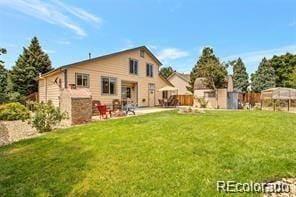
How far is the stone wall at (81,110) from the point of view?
41.8 feet

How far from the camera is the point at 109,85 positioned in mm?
22922

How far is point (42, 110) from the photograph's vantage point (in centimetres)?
1127

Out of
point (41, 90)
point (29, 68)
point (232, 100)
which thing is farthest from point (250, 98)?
point (29, 68)

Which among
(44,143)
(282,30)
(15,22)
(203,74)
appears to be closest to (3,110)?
(15,22)

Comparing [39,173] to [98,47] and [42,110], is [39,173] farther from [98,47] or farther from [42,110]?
[98,47]

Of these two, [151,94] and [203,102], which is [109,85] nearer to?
[151,94]

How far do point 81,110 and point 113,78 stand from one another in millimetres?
10618

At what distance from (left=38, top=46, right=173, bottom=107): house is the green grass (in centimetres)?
Result: 1078

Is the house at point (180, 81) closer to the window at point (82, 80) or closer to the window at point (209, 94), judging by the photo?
the window at point (209, 94)

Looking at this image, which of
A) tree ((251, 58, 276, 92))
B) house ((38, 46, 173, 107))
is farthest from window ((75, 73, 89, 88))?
tree ((251, 58, 276, 92))

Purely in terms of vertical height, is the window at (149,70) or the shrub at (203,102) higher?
the window at (149,70)

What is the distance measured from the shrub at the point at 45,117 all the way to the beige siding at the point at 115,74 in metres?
8.38

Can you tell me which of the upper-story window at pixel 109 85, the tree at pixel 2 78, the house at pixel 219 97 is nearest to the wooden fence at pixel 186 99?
the house at pixel 219 97

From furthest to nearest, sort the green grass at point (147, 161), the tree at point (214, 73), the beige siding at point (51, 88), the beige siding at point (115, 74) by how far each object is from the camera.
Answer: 1. the tree at point (214, 73)
2. the beige siding at point (115, 74)
3. the beige siding at point (51, 88)
4. the green grass at point (147, 161)
